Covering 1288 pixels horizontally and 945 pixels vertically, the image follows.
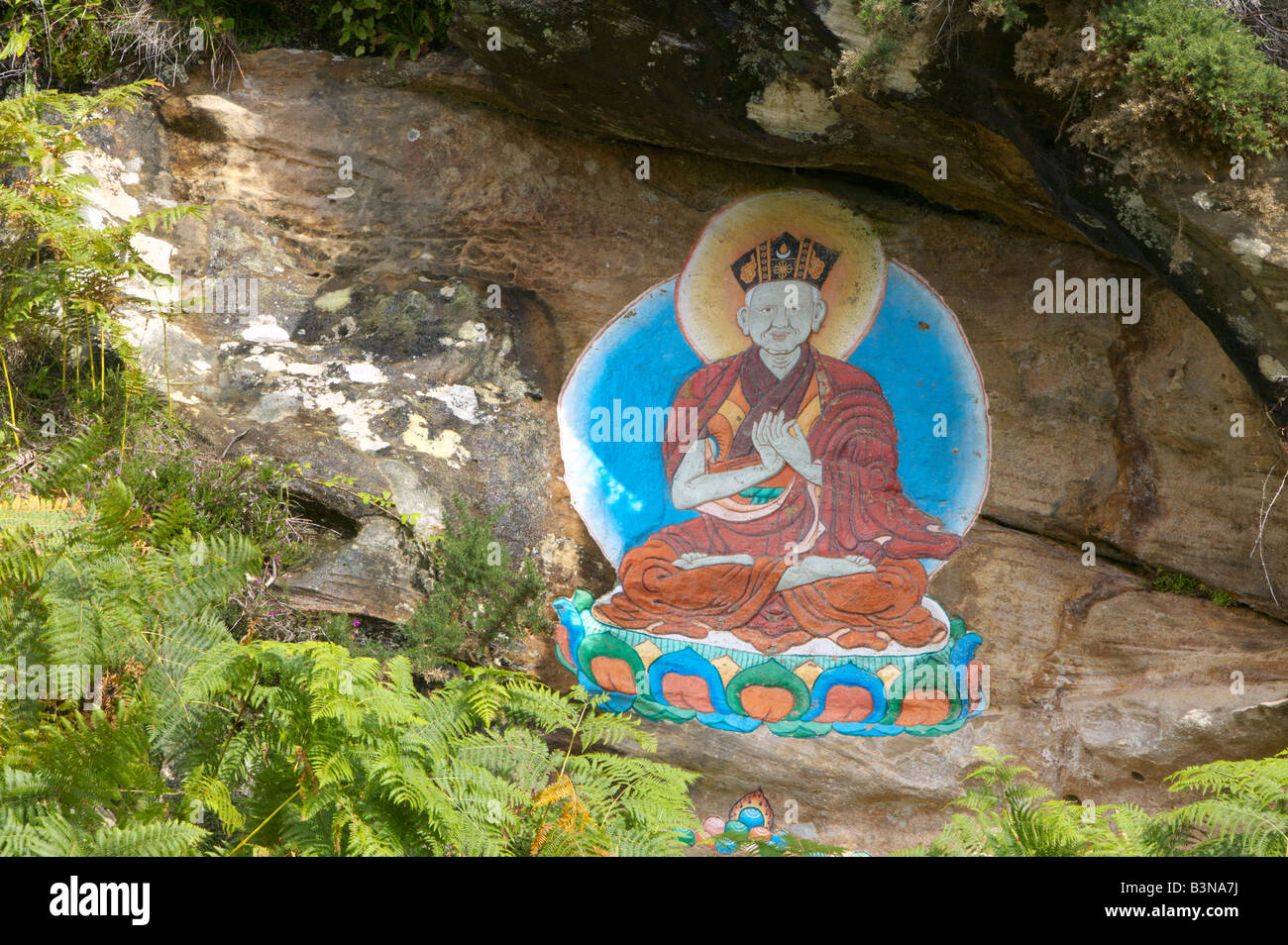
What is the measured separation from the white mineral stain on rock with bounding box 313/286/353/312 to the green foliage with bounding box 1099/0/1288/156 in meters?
5.55

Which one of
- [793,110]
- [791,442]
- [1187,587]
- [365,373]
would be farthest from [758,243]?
[1187,587]

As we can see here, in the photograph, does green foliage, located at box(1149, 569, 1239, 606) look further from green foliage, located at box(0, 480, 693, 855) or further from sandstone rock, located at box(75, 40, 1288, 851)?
green foliage, located at box(0, 480, 693, 855)

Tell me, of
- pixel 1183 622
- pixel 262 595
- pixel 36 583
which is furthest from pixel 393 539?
pixel 1183 622

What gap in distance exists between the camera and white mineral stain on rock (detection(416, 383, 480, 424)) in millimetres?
7688

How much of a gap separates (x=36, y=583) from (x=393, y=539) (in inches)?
121

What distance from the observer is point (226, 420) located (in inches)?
280

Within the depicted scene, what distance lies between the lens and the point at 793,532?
25.1 ft

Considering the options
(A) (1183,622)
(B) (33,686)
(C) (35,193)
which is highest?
(C) (35,193)

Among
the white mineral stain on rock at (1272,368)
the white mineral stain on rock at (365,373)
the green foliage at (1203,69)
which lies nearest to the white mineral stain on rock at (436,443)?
the white mineral stain on rock at (365,373)

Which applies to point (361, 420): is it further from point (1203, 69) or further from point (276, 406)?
point (1203, 69)

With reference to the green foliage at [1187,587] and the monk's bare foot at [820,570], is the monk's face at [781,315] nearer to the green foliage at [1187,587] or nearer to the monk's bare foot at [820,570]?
the monk's bare foot at [820,570]

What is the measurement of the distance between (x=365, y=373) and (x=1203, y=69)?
5.73 metres

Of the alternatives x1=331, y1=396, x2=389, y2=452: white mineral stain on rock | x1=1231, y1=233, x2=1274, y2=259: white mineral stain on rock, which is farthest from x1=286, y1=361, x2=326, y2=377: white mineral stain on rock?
x1=1231, y1=233, x2=1274, y2=259: white mineral stain on rock

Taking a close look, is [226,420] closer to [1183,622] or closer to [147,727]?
[147,727]
